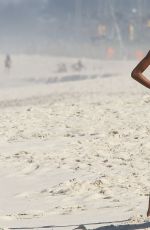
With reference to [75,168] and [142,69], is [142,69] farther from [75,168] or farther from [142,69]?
[75,168]

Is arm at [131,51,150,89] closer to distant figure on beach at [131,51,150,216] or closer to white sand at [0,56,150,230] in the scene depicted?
distant figure on beach at [131,51,150,216]

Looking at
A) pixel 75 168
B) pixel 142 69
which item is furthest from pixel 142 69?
pixel 75 168

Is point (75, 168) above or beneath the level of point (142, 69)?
beneath

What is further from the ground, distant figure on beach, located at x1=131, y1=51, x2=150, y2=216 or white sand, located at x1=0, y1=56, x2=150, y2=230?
distant figure on beach, located at x1=131, y1=51, x2=150, y2=216

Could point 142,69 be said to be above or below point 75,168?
above

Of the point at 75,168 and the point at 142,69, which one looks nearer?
the point at 142,69

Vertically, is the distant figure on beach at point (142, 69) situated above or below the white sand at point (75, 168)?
above

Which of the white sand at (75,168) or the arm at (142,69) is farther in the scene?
Answer: the white sand at (75,168)

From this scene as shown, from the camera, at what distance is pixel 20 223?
7152mm

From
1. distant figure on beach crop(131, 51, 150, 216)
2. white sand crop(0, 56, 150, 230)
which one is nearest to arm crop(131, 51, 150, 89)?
distant figure on beach crop(131, 51, 150, 216)

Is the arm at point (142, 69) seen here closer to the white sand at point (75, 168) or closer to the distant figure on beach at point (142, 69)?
the distant figure on beach at point (142, 69)

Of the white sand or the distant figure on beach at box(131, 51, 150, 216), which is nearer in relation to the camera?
the distant figure on beach at box(131, 51, 150, 216)

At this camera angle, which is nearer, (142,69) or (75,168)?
(142,69)

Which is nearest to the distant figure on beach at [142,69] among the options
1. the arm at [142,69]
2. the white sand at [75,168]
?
the arm at [142,69]
